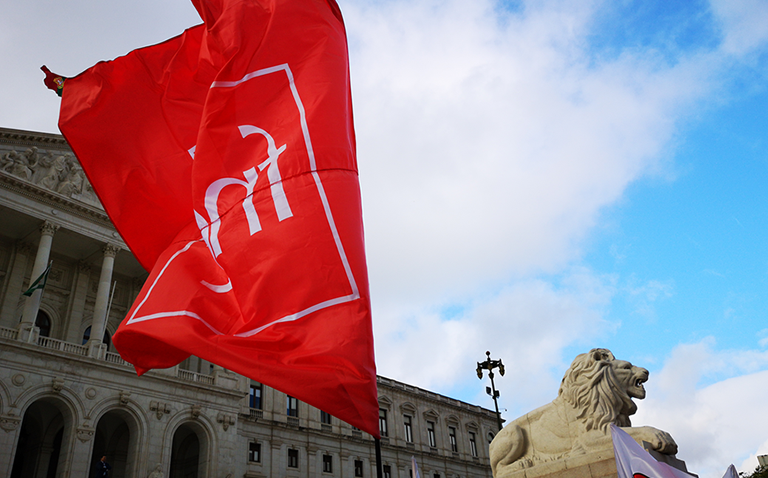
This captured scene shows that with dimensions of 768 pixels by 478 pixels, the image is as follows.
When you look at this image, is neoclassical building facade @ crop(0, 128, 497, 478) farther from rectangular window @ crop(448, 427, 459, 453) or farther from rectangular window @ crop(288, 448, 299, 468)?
rectangular window @ crop(448, 427, 459, 453)

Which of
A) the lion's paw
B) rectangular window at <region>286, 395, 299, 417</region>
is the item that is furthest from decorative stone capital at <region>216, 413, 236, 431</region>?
the lion's paw

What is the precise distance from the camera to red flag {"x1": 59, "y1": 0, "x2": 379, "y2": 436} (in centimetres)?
404

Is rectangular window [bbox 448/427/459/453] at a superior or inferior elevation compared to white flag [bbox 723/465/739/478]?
superior

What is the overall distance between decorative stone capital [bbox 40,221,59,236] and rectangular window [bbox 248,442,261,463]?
1661 centimetres

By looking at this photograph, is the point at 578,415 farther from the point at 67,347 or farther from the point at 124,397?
the point at 67,347

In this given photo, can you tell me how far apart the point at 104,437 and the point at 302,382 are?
2983 centimetres

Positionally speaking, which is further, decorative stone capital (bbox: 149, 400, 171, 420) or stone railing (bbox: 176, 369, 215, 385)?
stone railing (bbox: 176, 369, 215, 385)

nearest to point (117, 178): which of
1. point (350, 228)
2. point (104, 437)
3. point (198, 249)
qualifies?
point (198, 249)

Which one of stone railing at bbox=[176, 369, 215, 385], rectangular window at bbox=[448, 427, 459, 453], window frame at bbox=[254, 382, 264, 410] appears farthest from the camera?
rectangular window at bbox=[448, 427, 459, 453]

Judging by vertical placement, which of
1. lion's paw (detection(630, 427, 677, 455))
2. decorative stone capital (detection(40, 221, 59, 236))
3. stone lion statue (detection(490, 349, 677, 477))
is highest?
decorative stone capital (detection(40, 221, 59, 236))

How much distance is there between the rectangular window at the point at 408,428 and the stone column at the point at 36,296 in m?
29.3

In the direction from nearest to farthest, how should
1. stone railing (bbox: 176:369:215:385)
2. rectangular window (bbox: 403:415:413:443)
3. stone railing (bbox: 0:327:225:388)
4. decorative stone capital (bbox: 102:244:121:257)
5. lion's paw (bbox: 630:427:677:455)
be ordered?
1. lion's paw (bbox: 630:427:677:455)
2. stone railing (bbox: 0:327:225:388)
3. stone railing (bbox: 176:369:215:385)
4. decorative stone capital (bbox: 102:244:121:257)
5. rectangular window (bbox: 403:415:413:443)

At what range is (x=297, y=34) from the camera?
570 cm

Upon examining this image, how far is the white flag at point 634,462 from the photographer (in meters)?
4.38
